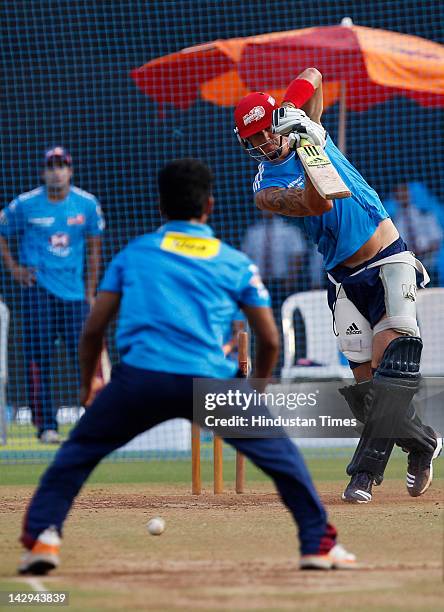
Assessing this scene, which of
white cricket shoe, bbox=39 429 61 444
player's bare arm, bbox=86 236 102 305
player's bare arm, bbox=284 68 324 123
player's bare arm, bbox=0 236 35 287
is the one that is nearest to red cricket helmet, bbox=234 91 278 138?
player's bare arm, bbox=284 68 324 123

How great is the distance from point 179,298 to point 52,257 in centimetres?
810

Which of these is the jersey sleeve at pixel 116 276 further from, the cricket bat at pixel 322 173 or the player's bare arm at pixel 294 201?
the player's bare arm at pixel 294 201

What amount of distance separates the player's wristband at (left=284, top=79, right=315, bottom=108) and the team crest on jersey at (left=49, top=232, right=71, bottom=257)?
18.1 ft

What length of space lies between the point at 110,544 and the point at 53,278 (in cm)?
713

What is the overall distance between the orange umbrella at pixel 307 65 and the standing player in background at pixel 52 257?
1.57 metres

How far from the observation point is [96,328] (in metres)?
5.59

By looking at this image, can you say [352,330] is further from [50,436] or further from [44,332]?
[44,332]

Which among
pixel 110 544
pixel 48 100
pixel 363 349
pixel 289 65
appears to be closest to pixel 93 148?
pixel 48 100

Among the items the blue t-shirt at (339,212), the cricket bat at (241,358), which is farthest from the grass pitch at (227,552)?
the blue t-shirt at (339,212)

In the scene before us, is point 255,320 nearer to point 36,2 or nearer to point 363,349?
point 363,349

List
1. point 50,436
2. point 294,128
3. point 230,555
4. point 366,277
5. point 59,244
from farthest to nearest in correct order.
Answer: point 59,244 → point 50,436 → point 366,277 → point 294,128 → point 230,555

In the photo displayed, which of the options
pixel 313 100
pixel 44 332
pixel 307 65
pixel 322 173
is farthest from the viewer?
pixel 307 65

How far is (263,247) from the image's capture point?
15164mm

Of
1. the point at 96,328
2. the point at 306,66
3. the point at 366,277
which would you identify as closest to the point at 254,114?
the point at 366,277
